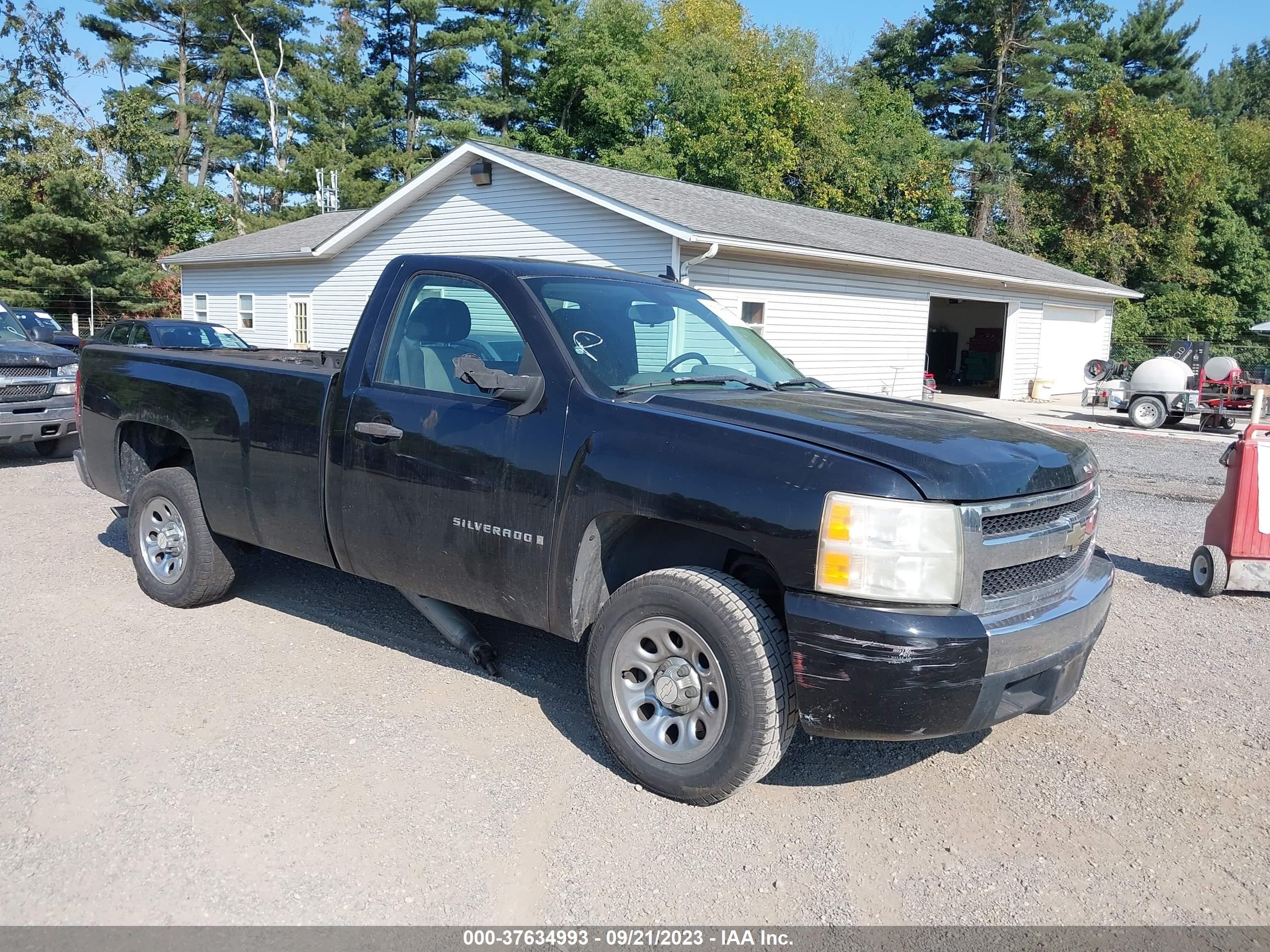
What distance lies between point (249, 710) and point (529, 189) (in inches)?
604

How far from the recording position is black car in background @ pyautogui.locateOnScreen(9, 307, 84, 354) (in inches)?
528

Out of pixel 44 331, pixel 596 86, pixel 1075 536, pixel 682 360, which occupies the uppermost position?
pixel 596 86

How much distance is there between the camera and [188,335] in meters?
16.1

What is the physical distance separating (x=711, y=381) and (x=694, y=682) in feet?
4.55

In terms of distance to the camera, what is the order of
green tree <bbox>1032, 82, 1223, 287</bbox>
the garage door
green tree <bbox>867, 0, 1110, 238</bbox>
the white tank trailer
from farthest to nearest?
green tree <bbox>867, 0, 1110, 238</bbox> → green tree <bbox>1032, 82, 1223, 287</bbox> → the garage door → the white tank trailer

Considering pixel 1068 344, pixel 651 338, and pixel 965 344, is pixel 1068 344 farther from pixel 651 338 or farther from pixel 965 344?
pixel 651 338

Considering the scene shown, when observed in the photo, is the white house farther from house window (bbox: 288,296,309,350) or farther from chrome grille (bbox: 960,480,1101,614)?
chrome grille (bbox: 960,480,1101,614)

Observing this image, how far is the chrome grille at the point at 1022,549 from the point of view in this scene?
10.5ft

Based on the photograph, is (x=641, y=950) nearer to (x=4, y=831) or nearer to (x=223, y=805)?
(x=223, y=805)

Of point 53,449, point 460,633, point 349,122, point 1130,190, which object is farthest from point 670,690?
point 349,122

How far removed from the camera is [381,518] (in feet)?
14.4

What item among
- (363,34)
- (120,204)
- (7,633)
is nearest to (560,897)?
(7,633)

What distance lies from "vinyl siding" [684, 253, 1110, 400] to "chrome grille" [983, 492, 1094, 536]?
1232 cm

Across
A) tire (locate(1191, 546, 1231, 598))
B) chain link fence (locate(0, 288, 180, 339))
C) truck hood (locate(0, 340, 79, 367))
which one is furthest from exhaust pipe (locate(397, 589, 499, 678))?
chain link fence (locate(0, 288, 180, 339))
